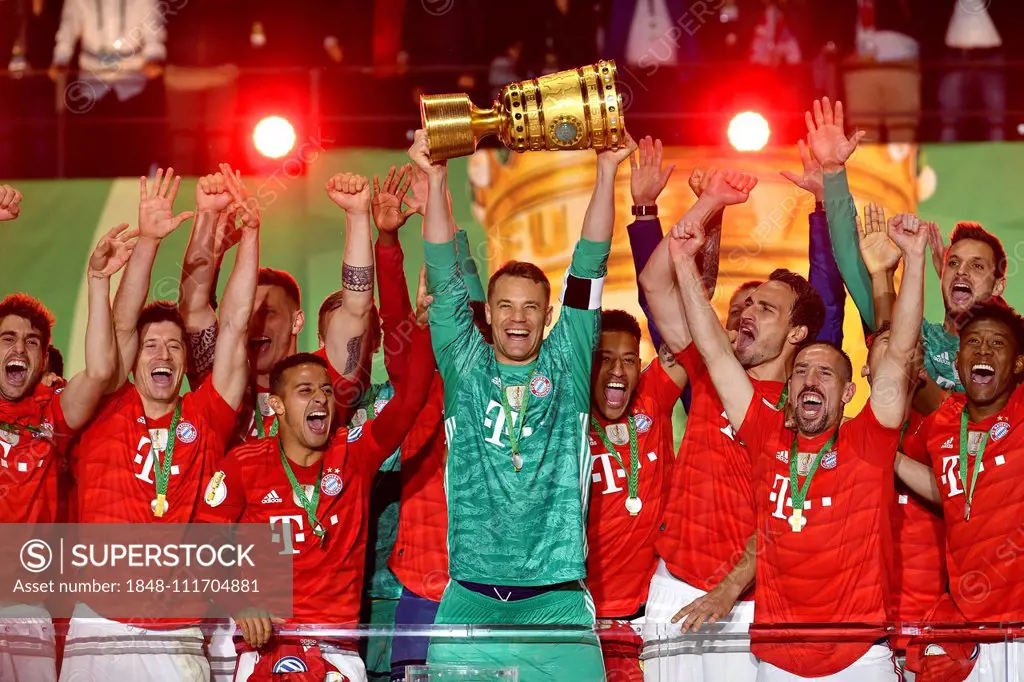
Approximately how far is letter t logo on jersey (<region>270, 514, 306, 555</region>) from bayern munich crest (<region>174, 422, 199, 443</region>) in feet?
1.36

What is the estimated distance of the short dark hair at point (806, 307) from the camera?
496 centimetres

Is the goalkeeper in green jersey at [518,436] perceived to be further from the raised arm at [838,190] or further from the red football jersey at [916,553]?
the red football jersey at [916,553]

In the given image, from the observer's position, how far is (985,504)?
4.54m

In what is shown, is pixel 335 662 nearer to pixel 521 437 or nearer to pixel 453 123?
pixel 521 437

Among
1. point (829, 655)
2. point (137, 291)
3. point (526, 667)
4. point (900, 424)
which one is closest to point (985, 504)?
point (900, 424)

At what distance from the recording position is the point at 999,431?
15.0ft

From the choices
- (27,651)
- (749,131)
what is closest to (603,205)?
(749,131)

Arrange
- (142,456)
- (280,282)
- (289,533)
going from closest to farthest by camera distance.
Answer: (289,533)
(142,456)
(280,282)

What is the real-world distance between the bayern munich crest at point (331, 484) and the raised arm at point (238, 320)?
1.36ft

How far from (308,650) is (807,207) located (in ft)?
10.3

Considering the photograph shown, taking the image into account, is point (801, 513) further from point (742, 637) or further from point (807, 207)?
point (807, 207)

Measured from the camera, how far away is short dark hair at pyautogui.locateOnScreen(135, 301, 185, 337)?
490 cm

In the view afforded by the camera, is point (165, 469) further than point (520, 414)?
Yes

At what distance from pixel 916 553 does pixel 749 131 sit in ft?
6.49
